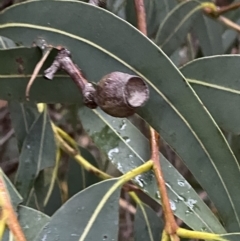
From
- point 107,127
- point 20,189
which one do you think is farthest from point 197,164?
point 20,189

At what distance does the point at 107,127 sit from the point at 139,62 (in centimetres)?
17

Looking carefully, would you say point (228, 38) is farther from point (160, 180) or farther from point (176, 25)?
point (160, 180)

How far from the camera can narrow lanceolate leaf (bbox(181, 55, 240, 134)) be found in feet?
1.77

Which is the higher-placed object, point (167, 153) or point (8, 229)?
point (8, 229)

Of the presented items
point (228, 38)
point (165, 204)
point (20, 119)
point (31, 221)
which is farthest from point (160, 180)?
point (228, 38)

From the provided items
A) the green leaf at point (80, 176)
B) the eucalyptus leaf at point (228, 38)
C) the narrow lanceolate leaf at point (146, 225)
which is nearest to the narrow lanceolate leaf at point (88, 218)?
the narrow lanceolate leaf at point (146, 225)

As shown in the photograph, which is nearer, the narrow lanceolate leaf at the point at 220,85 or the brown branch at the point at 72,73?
the brown branch at the point at 72,73

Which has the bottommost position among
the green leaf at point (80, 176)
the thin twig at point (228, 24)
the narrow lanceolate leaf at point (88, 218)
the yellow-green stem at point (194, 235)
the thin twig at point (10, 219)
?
the green leaf at point (80, 176)

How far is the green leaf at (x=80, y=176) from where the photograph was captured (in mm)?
789

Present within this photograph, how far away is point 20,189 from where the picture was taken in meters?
0.64

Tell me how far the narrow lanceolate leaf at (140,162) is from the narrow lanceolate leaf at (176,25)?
0.56ft

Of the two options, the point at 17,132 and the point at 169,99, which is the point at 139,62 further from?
the point at 17,132

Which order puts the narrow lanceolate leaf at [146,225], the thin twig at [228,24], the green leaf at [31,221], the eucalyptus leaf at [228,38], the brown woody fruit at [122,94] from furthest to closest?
the eucalyptus leaf at [228,38] → the thin twig at [228,24] → the narrow lanceolate leaf at [146,225] → the green leaf at [31,221] → the brown woody fruit at [122,94]

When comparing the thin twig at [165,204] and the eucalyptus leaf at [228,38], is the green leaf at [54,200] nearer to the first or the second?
the thin twig at [165,204]
